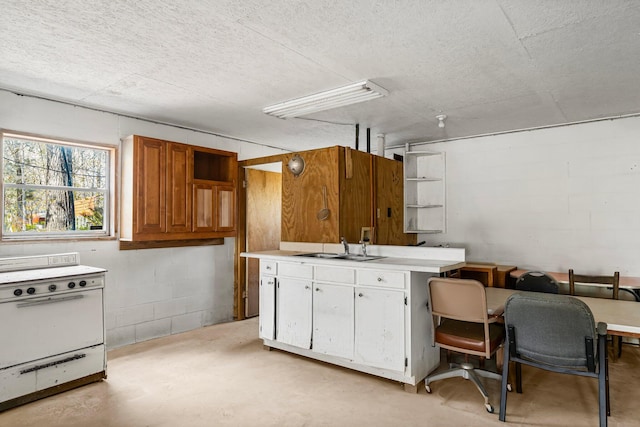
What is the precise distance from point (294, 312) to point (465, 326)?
1.58 m

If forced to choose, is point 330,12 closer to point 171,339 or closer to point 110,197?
point 110,197

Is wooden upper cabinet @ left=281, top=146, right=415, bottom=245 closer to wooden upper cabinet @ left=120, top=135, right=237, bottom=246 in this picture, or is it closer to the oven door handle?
wooden upper cabinet @ left=120, top=135, right=237, bottom=246

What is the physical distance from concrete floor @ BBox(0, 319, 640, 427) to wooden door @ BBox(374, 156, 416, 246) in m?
2.04

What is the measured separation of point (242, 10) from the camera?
210 centimetres

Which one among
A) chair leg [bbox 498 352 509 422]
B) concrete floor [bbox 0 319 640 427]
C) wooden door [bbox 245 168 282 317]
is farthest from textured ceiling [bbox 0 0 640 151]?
concrete floor [bbox 0 319 640 427]

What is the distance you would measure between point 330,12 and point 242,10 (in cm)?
50

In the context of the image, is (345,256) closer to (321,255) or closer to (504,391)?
(321,255)

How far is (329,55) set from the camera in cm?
267

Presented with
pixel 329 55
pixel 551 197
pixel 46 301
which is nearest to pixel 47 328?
pixel 46 301

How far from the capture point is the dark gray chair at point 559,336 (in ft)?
7.31

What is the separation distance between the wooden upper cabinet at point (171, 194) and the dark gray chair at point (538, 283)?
3399 mm

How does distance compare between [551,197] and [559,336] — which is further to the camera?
[551,197]

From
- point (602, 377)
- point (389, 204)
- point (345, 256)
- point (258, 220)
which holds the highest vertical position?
point (389, 204)

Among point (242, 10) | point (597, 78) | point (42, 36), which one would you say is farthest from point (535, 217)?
point (42, 36)
